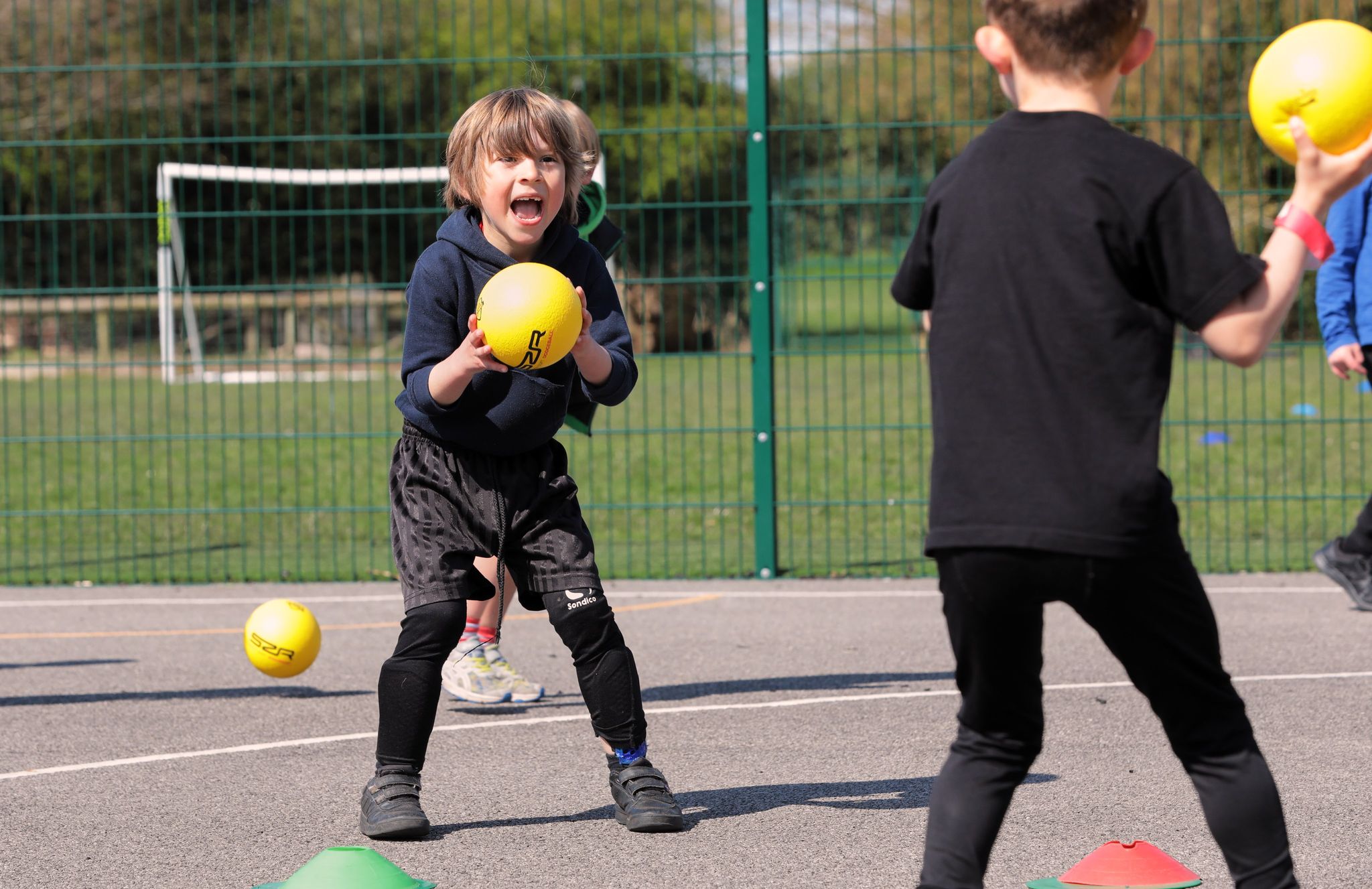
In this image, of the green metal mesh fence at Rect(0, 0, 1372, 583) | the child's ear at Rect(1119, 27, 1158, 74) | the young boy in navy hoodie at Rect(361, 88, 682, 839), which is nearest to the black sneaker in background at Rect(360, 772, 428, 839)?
the young boy in navy hoodie at Rect(361, 88, 682, 839)

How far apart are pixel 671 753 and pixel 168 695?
2.04 meters

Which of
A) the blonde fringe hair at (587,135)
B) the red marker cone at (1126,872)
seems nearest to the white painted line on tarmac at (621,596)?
the blonde fringe hair at (587,135)

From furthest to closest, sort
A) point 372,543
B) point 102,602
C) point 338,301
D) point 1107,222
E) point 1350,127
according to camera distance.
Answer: point 338,301
point 372,543
point 102,602
point 1350,127
point 1107,222

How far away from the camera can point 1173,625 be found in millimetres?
2750

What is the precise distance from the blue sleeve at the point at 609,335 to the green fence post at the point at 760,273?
159 inches

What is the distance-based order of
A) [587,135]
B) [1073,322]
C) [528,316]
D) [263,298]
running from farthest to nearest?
[263,298], [587,135], [528,316], [1073,322]

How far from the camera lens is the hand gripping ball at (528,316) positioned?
363 centimetres

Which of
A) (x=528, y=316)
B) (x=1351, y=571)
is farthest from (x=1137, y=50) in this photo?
(x=1351, y=571)

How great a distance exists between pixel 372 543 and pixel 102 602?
1956 millimetres

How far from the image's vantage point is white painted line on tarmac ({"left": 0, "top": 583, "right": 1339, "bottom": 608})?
7.95 metres

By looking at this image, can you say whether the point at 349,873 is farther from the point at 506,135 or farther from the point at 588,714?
the point at 588,714

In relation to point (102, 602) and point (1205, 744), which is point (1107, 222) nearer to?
point (1205, 744)

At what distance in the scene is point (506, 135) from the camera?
3984 millimetres

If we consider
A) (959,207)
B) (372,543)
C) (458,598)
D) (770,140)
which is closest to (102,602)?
(372,543)
